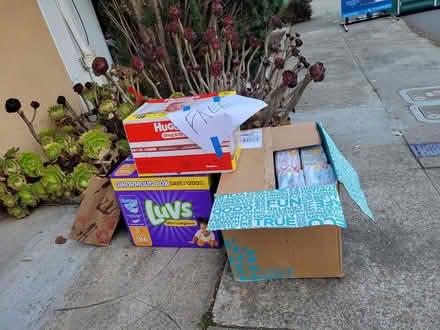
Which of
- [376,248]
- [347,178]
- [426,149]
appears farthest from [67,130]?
[426,149]

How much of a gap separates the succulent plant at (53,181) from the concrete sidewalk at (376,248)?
1.61 meters

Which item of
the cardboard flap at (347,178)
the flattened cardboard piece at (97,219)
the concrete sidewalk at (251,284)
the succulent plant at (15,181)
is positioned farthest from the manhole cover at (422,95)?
the succulent plant at (15,181)

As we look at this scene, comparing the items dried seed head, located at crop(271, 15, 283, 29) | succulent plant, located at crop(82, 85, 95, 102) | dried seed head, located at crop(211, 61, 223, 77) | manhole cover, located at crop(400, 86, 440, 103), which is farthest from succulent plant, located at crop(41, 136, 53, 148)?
manhole cover, located at crop(400, 86, 440, 103)

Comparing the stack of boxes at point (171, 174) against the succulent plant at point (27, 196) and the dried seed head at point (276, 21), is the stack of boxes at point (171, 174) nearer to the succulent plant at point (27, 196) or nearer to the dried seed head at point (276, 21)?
the succulent plant at point (27, 196)

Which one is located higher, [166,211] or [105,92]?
[105,92]

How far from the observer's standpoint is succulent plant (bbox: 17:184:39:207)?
2719mm

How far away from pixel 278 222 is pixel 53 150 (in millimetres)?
2110

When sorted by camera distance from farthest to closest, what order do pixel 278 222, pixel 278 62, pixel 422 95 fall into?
1. pixel 422 95
2. pixel 278 62
3. pixel 278 222

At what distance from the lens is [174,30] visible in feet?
8.17

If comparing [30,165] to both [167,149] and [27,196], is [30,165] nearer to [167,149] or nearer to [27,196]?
[27,196]

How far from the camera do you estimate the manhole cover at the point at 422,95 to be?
3.67 metres

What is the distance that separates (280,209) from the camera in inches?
60.9

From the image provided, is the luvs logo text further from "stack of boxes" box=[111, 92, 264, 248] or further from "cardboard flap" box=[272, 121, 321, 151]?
"cardboard flap" box=[272, 121, 321, 151]

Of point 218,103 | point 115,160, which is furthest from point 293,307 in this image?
point 115,160
